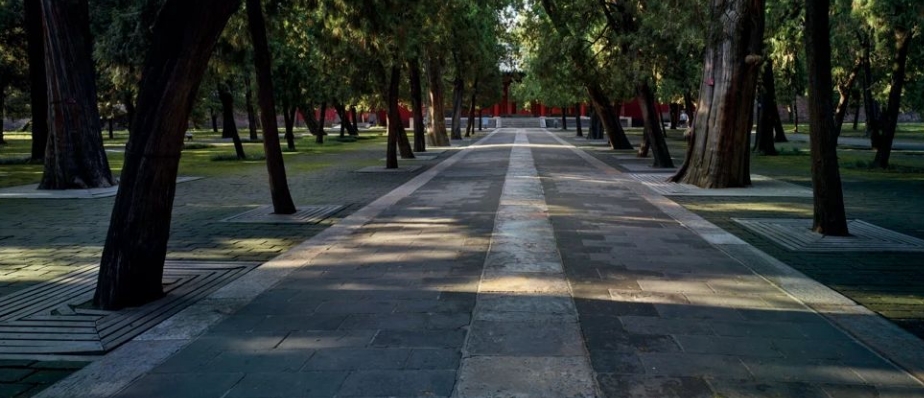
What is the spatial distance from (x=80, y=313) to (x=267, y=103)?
5.57m

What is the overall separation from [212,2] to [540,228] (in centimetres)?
519

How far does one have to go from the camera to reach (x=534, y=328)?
4703 mm

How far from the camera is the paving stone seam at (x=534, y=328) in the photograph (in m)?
3.69

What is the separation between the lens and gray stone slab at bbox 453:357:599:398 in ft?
11.9

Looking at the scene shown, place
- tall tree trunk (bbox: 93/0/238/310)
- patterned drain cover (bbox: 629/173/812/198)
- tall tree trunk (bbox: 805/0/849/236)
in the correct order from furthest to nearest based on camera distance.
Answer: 1. patterned drain cover (bbox: 629/173/812/198)
2. tall tree trunk (bbox: 805/0/849/236)
3. tall tree trunk (bbox: 93/0/238/310)

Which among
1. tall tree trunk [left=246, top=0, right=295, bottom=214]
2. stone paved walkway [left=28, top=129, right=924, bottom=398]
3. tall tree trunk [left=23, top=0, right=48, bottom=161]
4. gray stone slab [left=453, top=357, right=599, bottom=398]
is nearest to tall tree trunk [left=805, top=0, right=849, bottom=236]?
stone paved walkway [left=28, top=129, right=924, bottom=398]

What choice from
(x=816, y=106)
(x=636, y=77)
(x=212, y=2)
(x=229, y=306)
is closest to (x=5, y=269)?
(x=229, y=306)

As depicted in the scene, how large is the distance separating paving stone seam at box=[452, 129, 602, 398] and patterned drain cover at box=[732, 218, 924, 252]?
113 inches

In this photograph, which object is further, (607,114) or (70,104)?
(607,114)

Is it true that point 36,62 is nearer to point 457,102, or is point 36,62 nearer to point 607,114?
point 607,114

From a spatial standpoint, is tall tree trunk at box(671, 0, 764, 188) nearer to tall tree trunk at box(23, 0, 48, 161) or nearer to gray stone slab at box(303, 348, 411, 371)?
gray stone slab at box(303, 348, 411, 371)

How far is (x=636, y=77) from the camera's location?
713 inches

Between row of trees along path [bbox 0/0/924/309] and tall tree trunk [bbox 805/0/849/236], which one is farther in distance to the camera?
tall tree trunk [bbox 805/0/849/236]

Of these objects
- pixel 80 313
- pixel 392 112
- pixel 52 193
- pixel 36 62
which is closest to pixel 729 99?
pixel 392 112
